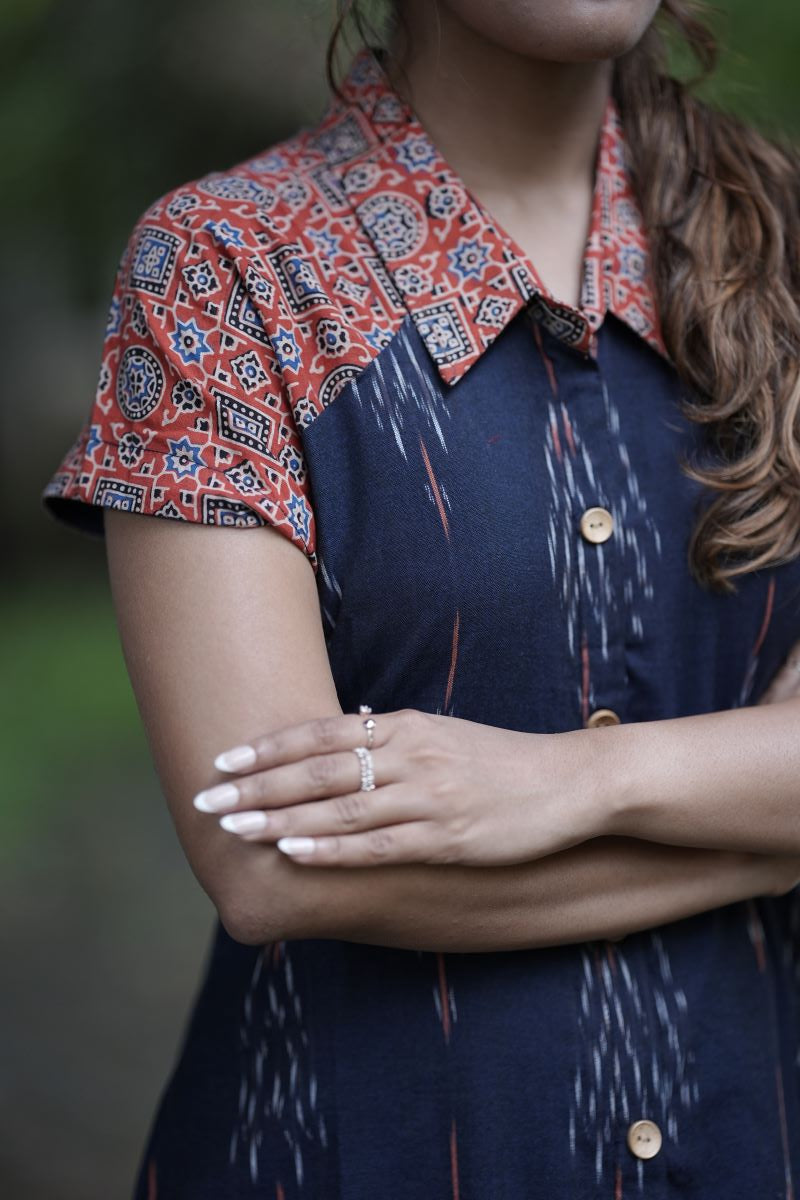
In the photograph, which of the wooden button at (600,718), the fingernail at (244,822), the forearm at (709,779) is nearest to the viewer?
the fingernail at (244,822)

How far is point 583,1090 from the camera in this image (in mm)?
1361

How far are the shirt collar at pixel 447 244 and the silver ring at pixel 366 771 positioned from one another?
0.41 meters

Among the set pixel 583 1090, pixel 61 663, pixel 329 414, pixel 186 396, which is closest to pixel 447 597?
pixel 329 414

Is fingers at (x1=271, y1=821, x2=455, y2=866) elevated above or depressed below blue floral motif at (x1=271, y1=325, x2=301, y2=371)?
below

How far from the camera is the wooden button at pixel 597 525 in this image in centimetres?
138

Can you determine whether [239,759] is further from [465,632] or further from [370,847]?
[465,632]

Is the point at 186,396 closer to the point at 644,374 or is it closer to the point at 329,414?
the point at 329,414

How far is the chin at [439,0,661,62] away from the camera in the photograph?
1.34 m

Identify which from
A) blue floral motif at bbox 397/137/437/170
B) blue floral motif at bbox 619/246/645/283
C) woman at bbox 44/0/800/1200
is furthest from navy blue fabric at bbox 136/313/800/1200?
blue floral motif at bbox 397/137/437/170

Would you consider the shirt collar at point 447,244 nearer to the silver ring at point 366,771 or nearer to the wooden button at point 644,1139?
the silver ring at point 366,771

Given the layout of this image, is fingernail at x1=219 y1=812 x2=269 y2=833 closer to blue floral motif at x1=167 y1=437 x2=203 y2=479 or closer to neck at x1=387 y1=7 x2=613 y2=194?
blue floral motif at x1=167 y1=437 x2=203 y2=479

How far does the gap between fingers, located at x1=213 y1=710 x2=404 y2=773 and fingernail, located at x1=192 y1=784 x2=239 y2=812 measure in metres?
0.02

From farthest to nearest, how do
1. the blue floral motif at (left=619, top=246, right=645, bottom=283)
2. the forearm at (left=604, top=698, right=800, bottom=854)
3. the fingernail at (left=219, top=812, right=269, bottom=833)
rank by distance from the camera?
1. the blue floral motif at (left=619, top=246, right=645, bottom=283)
2. the forearm at (left=604, top=698, right=800, bottom=854)
3. the fingernail at (left=219, top=812, right=269, bottom=833)

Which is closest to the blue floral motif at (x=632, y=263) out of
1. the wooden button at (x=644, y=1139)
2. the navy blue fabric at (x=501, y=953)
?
the navy blue fabric at (x=501, y=953)
